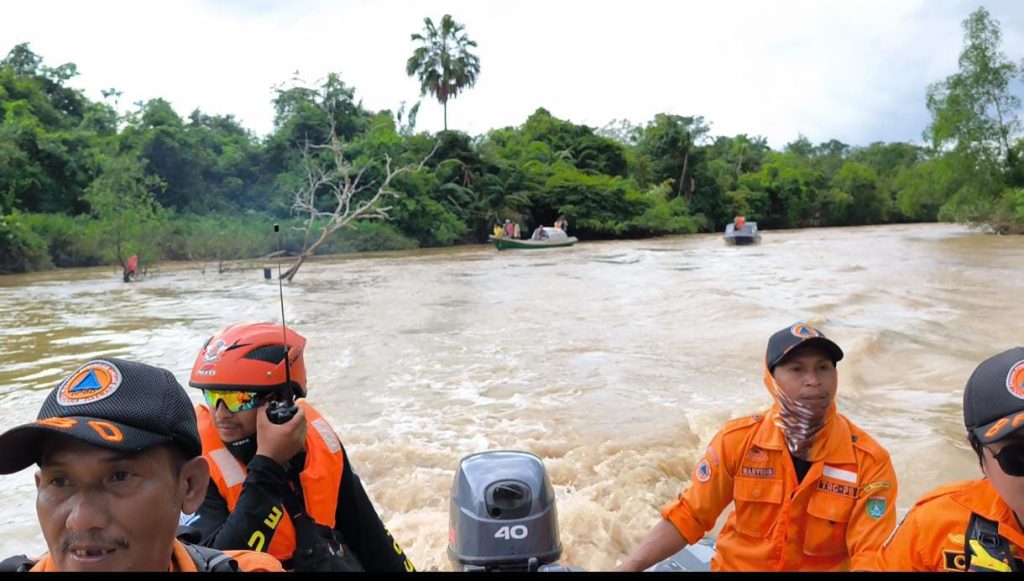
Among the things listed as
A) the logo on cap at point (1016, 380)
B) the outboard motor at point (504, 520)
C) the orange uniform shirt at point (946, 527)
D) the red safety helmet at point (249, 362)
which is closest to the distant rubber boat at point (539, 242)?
the outboard motor at point (504, 520)

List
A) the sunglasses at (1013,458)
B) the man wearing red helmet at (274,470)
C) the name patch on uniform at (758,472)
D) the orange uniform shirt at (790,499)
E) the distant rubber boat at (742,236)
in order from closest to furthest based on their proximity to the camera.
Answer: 1. the sunglasses at (1013,458)
2. the man wearing red helmet at (274,470)
3. the orange uniform shirt at (790,499)
4. the name patch on uniform at (758,472)
5. the distant rubber boat at (742,236)

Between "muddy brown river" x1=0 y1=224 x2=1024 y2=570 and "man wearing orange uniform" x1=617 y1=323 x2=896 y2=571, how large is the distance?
190 cm

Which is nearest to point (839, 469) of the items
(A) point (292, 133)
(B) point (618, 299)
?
(B) point (618, 299)

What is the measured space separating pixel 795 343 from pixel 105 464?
76.7 inches

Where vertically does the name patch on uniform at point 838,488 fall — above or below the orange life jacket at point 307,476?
below

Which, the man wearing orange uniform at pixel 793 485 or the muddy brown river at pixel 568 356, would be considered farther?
the muddy brown river at pixel 568 356

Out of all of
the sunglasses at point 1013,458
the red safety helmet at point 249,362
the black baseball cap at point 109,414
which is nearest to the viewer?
the black baseball cap at point 109,414

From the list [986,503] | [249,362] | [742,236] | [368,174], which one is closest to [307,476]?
[249,362]

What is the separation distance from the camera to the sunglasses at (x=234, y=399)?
2.01 m

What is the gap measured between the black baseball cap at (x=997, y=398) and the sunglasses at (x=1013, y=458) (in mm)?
28

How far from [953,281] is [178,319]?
15.0m

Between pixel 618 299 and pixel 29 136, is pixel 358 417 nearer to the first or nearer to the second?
pixel 618 299

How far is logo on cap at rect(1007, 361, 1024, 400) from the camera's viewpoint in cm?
143

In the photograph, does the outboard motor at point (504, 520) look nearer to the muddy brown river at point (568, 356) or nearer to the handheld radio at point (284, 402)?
the handheld radio at point (284, 402)
